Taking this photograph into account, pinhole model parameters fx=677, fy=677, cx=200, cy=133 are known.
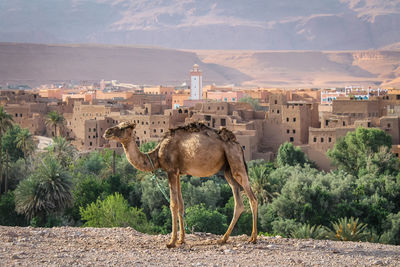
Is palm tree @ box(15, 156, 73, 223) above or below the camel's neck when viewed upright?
below

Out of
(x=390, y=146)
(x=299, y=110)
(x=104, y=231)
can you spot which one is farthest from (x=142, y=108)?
(x=104, y=231)

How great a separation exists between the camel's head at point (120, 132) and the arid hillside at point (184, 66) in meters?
137

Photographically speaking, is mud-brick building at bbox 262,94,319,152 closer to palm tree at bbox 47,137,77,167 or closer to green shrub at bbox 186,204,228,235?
palm tree at bbox 47,137,77,167

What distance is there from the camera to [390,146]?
35906mm

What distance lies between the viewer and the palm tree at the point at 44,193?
21656mm

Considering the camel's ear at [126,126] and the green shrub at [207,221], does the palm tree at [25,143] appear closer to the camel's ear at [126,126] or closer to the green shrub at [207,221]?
the green shrub at [207,221]

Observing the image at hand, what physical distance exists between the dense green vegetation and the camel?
3603 mm

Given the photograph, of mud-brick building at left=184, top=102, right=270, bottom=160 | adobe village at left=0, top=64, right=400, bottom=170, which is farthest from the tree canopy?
mud-brick building at left=184, top=102, right=270, bottom=160

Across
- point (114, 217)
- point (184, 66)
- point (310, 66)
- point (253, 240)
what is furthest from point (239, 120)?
point (310, 66)

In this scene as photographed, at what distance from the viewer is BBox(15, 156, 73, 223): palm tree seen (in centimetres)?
2166

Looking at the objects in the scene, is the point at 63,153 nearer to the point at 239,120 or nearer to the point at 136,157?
the point at 239,120

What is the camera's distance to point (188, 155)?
999cm

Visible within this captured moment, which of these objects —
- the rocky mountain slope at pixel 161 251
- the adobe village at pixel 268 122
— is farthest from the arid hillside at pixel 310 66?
the rocky mountain slope at pixel 161 251

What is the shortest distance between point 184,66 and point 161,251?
160 m
